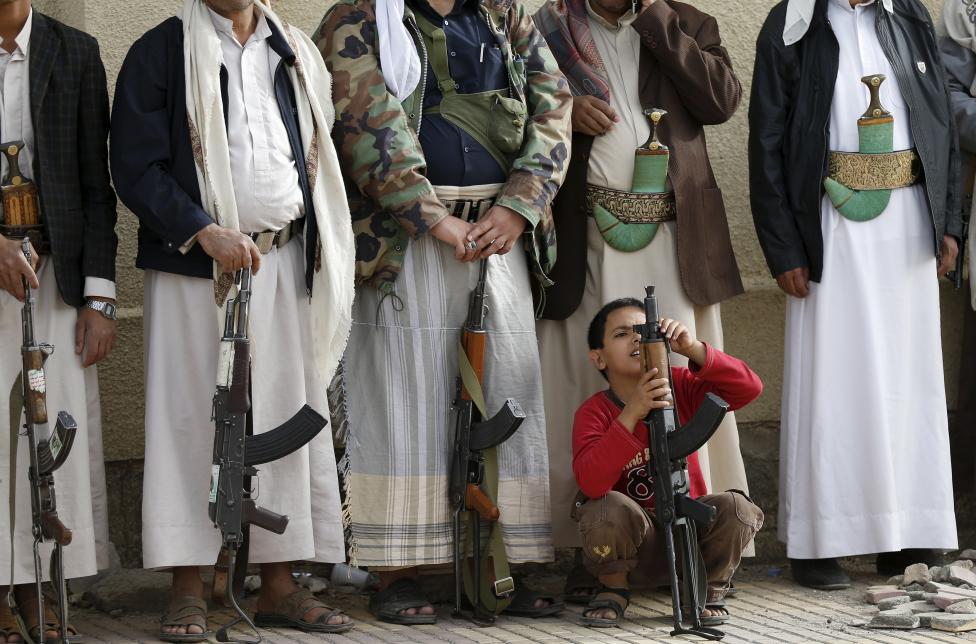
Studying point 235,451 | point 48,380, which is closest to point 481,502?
point 235,451

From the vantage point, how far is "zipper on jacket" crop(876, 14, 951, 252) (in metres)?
5.62

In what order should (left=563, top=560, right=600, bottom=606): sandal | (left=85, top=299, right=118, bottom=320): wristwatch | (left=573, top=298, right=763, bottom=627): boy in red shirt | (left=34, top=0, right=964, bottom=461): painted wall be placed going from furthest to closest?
1. (left=34, top=0, right=964, bottom=461): painted wall
2. (left=563, top=560, right=600, bottom=606): sandal
3. (left=573, top=298, right=763, bottom=627): boy in red shirt
4. (left=85, top=299, right=118, bottom=320): wristwatch

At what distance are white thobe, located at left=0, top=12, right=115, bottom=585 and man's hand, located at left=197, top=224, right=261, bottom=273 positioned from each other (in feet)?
1.36

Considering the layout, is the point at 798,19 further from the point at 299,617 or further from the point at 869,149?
the point at 299,617

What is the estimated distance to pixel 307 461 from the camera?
15.7 ft

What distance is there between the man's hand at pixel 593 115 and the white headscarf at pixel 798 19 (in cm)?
79

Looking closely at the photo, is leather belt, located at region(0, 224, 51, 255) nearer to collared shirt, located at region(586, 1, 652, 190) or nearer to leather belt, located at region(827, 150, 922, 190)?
collared shirt, located at region(586, 1, 652, 190)

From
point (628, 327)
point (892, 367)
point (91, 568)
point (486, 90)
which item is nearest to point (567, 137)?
point (486, 90)

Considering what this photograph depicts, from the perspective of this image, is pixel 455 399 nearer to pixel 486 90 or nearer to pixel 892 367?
pixel 486 90

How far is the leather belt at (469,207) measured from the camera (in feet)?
16.5

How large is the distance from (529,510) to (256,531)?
3.09 feet

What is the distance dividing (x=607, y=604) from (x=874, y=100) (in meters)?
2.13

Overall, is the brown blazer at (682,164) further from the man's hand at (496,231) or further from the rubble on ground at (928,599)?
the rubble on ground at (928,599)

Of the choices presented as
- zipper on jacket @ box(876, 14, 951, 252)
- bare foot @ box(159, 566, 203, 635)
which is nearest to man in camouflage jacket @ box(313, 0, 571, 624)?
bare foot @ box(159, 566, 203, 635)
